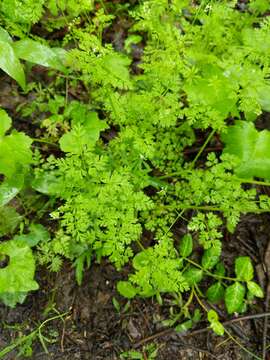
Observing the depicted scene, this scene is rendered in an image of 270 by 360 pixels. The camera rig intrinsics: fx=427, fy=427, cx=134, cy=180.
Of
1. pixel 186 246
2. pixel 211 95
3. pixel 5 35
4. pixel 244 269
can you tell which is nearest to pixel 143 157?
pixel 211 95

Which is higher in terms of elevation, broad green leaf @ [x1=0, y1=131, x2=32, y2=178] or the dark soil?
broad green leaf @ [x1=0, y1=131, x2=32, y2=178]

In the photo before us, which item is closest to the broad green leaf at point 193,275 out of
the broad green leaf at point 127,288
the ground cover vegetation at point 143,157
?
the ground cover vegetation at point 143,157

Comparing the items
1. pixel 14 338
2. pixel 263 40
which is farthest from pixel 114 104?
pixel 14 338

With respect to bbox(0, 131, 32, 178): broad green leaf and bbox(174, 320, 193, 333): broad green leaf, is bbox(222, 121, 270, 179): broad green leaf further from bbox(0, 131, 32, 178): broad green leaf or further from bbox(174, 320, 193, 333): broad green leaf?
bbox(0, 131, 32, 178): broad green leaf

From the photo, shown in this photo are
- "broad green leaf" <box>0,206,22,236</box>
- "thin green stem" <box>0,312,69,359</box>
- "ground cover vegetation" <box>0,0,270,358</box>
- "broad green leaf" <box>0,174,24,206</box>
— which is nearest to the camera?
"ground cover vegetation" <box>0,0,270,358</box>

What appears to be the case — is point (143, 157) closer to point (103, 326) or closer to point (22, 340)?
point (103, 326)

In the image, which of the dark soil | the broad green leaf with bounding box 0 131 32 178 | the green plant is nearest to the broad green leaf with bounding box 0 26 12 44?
the green plant

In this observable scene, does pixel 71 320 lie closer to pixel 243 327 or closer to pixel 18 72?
pixel 243 327
